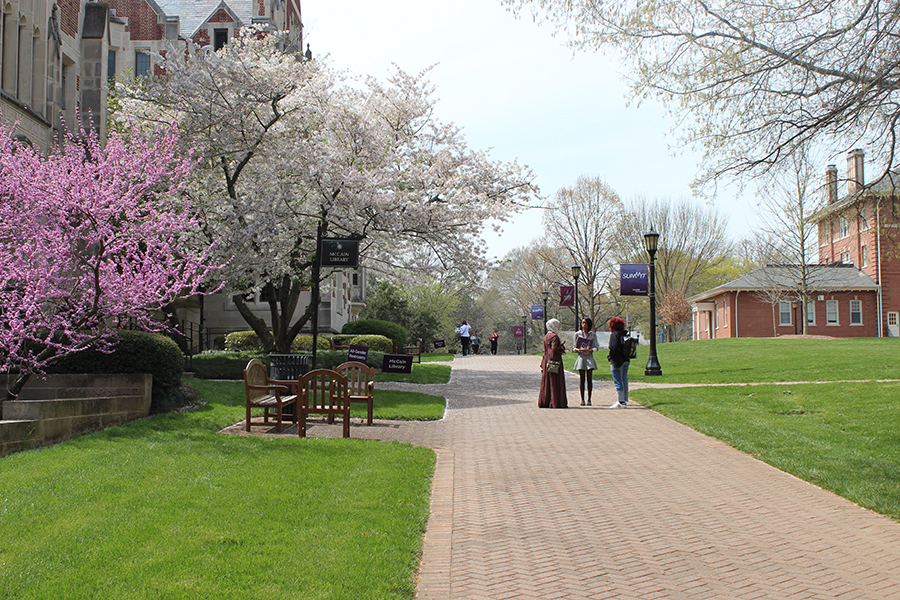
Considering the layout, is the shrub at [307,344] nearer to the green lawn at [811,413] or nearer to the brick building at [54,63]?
the brick building at [54,63]

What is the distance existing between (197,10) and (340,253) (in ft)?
125

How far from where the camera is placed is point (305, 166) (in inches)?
767

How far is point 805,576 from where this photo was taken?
4863 millimetres

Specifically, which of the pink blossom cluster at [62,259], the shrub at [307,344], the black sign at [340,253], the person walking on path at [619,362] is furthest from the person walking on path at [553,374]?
the shrub at [307,344]

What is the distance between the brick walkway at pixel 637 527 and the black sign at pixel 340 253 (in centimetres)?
413

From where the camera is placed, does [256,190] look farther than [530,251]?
No

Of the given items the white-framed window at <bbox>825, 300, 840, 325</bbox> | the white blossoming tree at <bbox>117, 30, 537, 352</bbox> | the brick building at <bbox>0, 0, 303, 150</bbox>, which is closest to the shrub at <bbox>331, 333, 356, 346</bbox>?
the white blossoming tree at <bbox>117, 30, 537, 352</bbox>

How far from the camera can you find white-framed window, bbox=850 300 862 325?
48.2 meters

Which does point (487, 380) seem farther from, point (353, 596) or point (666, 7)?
point (353, 596)

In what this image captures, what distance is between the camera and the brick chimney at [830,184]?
11656 millimetres

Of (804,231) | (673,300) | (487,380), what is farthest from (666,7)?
(673,300)

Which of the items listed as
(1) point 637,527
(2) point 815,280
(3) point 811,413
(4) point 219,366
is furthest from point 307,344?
(2) point 815,280

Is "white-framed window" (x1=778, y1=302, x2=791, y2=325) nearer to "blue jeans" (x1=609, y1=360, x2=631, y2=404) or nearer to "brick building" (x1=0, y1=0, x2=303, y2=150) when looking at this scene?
"brick building" (x1=0, y1=0, x2=303, y2=150)

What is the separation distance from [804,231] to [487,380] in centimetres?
2486
